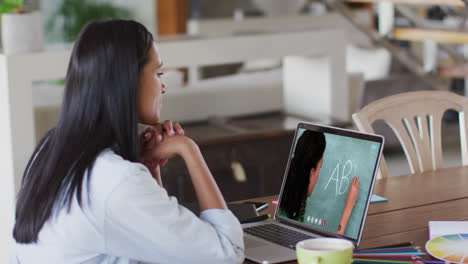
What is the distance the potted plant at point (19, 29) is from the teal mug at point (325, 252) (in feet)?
6.33

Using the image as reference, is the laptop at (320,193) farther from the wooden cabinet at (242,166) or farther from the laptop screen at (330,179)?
the wooden cabinet at (242,166)

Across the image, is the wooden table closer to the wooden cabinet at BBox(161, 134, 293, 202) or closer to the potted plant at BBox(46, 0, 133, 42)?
the wooden cabinet at BBox(161, 134, 293, 202)

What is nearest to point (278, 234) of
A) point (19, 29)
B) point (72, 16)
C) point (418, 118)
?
point (418, 118)

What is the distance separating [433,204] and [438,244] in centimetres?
38

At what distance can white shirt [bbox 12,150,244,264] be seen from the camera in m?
1.26

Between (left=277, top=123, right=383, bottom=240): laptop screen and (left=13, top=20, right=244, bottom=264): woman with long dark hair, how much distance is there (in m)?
0.27

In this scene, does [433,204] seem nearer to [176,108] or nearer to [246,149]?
[246,149]

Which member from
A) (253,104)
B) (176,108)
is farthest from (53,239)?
(253,104)

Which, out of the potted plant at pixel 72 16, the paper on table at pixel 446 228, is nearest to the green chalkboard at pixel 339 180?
the paper on table at pixel 446 228

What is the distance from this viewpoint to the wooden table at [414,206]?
1581mm

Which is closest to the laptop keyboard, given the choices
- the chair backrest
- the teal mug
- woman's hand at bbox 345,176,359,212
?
woman's hand at bbox 345,176,359,212

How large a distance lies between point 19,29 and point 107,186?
6.03ft

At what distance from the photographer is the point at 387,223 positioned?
5.53 ft

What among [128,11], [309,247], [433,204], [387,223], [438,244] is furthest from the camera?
[128,11]
